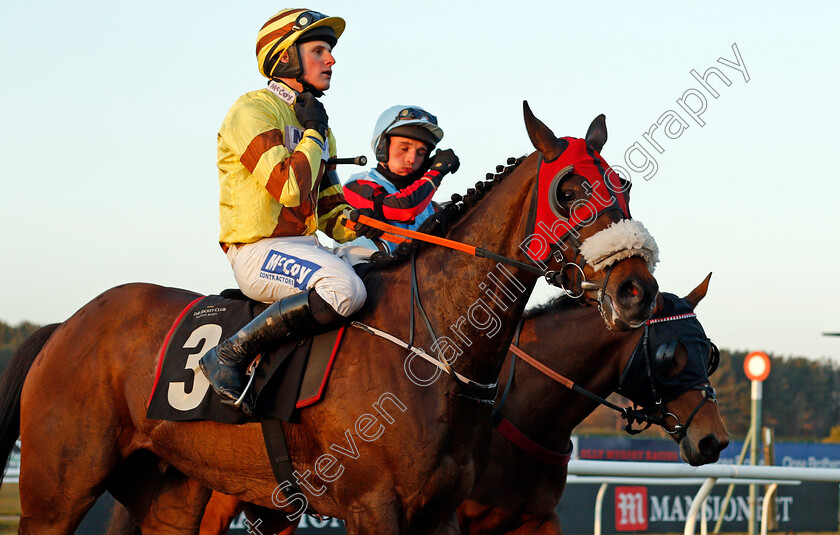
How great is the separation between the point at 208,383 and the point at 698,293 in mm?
2649

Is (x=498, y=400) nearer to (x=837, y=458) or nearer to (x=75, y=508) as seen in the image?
(x=75, y=508)

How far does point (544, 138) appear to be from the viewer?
311 centimetres

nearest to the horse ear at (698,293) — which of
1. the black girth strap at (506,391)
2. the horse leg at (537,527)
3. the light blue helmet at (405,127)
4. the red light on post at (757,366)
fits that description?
the black girth strap at (506,391)

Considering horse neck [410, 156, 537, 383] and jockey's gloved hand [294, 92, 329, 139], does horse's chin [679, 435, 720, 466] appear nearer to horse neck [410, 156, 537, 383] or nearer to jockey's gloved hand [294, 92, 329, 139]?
horse neck [410, 156, 537, 383]

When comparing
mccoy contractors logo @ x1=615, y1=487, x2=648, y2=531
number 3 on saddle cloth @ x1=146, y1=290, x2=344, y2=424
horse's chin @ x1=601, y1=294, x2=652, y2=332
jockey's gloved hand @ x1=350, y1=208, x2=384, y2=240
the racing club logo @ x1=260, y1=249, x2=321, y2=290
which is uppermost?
jockey's gloved hand @ x1=350, y1=208, x2=384, y2=240

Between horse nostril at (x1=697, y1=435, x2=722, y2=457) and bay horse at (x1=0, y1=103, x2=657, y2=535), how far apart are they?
1.46 m

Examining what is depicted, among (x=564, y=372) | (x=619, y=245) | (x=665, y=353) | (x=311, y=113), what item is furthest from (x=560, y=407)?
(x=311, y=113)

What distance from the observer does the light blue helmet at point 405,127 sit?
4.84 metres

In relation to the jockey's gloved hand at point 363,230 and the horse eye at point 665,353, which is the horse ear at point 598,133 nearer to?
the jockey's gloved hand at point 363,230

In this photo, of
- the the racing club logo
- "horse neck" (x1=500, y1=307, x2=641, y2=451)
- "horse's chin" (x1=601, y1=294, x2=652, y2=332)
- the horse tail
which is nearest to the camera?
"horse's chin" (x1=601, y1=294, x2=652, y2=332)

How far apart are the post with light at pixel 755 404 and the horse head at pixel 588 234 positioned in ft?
14.6

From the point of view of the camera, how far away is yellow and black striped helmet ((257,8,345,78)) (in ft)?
12.1

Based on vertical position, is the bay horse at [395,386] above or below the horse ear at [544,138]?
below

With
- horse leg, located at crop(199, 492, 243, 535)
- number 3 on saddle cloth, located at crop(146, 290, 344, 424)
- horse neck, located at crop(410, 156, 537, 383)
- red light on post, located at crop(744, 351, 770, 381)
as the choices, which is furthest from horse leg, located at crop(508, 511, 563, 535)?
red light on post, located at crop(744, 351, 770, 381)
